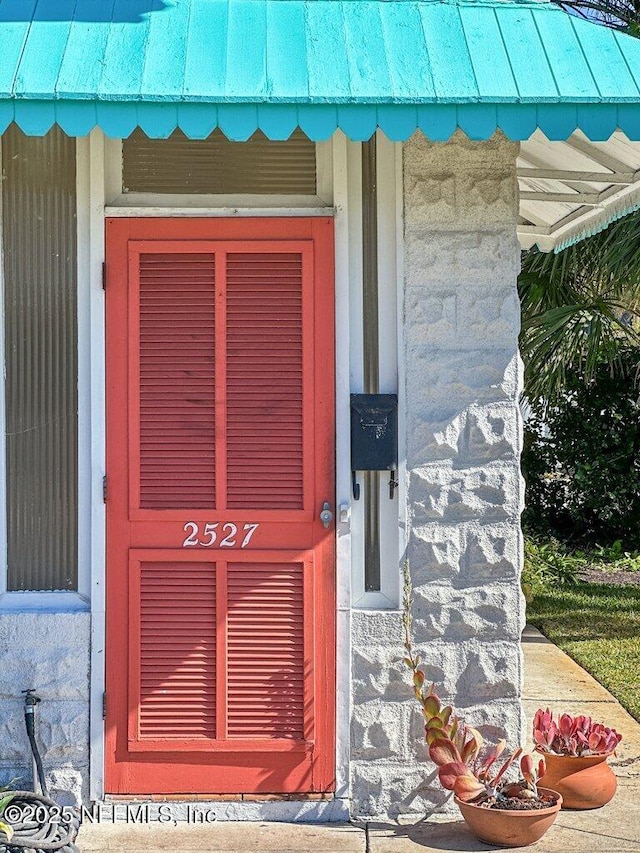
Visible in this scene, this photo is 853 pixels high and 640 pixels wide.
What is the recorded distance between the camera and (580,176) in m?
6.05

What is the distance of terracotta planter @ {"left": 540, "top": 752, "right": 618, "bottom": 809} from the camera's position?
5.17m

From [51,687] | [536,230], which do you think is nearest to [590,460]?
[536,230]

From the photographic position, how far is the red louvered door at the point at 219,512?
5.11 meters

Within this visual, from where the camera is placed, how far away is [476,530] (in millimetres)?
5129

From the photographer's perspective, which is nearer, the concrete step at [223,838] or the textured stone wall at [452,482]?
the concrete step at [223,838]

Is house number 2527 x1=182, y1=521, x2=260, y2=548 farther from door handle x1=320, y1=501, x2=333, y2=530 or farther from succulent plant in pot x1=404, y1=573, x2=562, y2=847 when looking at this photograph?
succulent plant in pot x1=404, y1=573, x2=562, y2=847

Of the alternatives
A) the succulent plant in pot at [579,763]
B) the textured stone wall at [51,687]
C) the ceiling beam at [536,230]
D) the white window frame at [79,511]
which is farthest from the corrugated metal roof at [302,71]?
the ceiling beam at [536,230]

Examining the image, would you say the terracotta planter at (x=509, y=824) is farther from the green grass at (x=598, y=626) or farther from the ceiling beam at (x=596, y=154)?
the ceiling beam at (x=596, y=154)

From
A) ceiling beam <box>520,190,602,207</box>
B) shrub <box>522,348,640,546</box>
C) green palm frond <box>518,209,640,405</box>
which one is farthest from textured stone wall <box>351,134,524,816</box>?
shrub <box>522,348,640,546</box>

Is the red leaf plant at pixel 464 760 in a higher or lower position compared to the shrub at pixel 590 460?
lower

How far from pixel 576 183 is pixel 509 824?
3.58 meters

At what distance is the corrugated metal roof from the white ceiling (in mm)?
765

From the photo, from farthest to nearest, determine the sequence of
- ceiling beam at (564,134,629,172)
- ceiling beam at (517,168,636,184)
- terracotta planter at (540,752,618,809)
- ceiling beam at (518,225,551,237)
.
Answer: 1. ceiling beam at (518,225,551,237)
2. ceiling beam at (517,168,636,184)
3. ceiling beam at (564,134,629,172)
4. terracotta planter at (540,752,618,809)

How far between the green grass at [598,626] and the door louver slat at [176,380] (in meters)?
3.59
